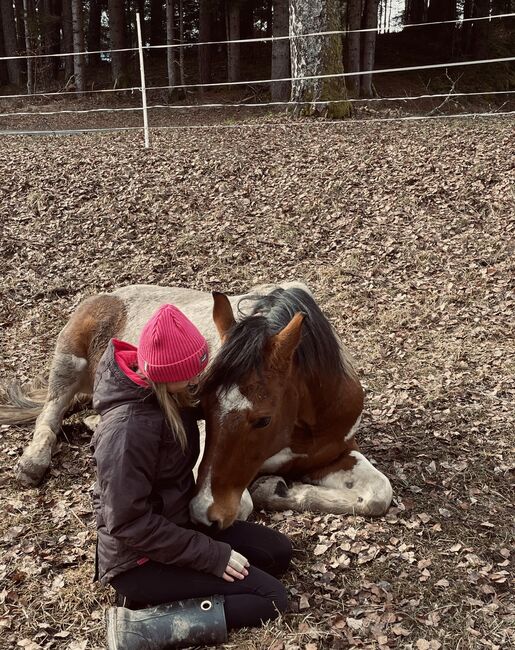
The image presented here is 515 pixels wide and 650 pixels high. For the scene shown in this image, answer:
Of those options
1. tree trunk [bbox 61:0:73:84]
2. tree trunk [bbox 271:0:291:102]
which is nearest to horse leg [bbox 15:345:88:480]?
tree trunk [bbox 271:0:291:102]

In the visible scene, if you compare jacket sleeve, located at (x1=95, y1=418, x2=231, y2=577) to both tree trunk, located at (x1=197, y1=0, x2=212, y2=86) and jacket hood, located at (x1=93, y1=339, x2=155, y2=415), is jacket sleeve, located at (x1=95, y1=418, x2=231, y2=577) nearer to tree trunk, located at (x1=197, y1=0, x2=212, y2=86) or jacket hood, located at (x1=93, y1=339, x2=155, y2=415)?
jacket hood, located at (x1=93, y1=339, x2=155, y2=415)

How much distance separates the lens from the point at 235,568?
133 inches

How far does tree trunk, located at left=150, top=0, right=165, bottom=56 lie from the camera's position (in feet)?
111

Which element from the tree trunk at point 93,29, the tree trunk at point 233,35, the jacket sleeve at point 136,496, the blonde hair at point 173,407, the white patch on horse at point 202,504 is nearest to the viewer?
the jacket sleeve at point 136,496

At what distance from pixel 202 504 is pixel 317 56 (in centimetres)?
1182

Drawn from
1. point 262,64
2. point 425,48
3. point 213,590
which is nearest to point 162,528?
point 213,590

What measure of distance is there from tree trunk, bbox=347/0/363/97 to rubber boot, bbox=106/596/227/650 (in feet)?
54.7

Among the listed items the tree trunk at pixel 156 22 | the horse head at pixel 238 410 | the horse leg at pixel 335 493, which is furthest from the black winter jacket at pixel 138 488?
the tree trunk at pixel 156 22

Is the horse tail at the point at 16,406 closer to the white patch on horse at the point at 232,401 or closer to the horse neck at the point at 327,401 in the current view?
the horse neck at the point at 327,401

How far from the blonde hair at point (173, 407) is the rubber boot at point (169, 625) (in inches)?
33.1

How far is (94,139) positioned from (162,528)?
1175cm

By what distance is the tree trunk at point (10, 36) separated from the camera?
2789 cm

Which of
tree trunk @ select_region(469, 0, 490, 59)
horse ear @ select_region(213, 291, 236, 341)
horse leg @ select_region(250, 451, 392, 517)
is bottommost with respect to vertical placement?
horse leg @ select_region(250, 451, 392, 517)

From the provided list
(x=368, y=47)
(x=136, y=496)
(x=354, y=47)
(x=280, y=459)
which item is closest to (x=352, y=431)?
(x=280, y=459)
